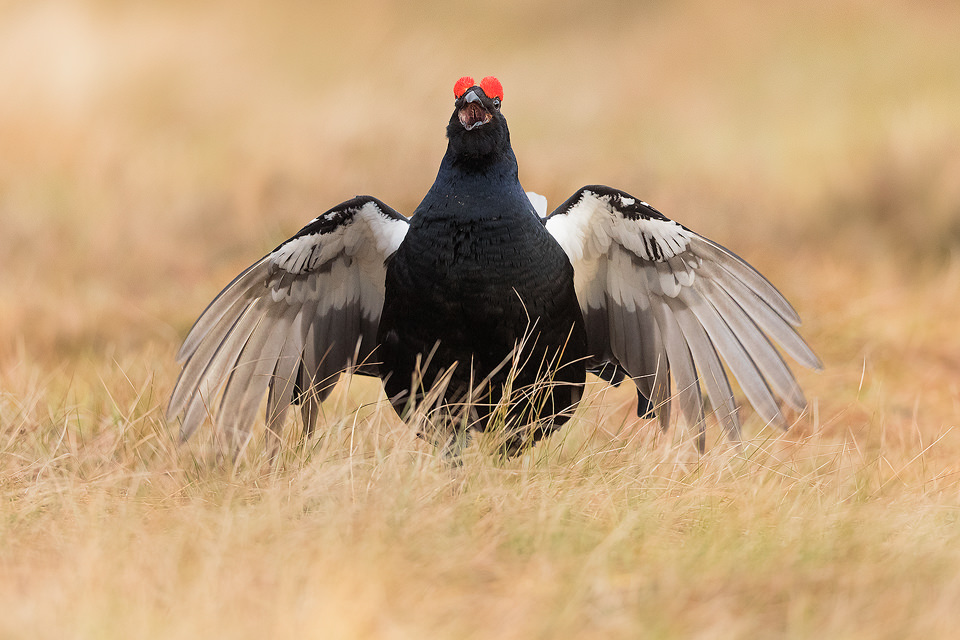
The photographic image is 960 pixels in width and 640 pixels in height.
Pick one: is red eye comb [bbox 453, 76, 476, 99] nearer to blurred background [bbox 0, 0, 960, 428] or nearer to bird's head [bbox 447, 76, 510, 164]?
bird's head [bbox 447, 76, 510, 164]

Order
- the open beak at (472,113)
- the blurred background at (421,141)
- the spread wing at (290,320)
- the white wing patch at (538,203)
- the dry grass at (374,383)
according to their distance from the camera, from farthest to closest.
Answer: the blurred background at (421,141)
the white wing patch at (538,203)
the spread wing at (290,320)
the open beak at (472,113)
the dry grass at (374,383)

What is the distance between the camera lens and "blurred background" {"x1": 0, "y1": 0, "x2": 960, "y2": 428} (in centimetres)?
778

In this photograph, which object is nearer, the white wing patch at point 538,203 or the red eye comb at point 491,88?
the red eye comb at point 491,88

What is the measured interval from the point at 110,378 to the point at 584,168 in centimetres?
595

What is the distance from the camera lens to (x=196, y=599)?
2.52 m

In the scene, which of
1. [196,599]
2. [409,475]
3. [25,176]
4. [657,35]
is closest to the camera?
[196,599]

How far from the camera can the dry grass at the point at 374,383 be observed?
2.64 metres

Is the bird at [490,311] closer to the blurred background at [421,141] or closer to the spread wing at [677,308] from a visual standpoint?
the spread wing at [677,308]

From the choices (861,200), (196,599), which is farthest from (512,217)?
(861,200)

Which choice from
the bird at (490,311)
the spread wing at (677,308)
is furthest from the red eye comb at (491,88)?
the spread wing at (677,308)

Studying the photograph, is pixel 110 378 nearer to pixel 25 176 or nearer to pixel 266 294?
pixel 266 294

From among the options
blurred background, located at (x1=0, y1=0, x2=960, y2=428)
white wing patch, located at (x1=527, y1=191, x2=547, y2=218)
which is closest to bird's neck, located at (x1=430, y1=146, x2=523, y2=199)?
white wing patch, located at (x1=527, y1=191, x2=547, y2=218)

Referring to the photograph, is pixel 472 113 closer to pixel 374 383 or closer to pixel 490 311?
pixel 490 311

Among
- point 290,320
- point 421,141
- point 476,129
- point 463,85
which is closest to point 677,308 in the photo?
point 476,129
